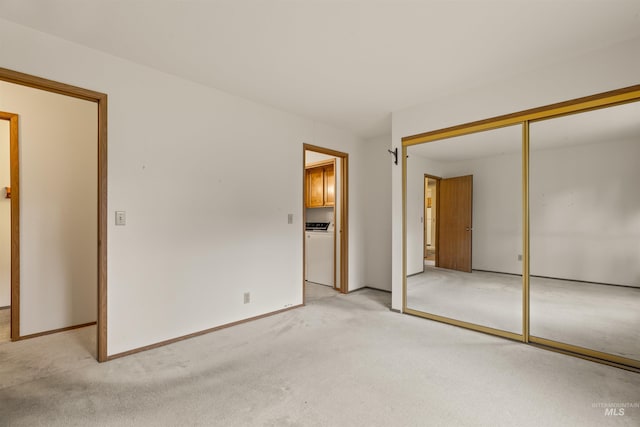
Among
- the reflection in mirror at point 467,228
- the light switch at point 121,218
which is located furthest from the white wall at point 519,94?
the light switch at point 121,218

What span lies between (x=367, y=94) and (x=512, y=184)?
5.71ft

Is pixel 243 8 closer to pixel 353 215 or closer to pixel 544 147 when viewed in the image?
pixel 544 147

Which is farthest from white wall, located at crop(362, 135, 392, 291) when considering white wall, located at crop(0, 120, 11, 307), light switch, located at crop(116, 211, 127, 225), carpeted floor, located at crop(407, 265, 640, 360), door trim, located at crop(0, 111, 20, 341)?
white wall, located at crop(0, 120, 11, 307)

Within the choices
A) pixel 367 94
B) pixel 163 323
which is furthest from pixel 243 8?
pixel 163 323

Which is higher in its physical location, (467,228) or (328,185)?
(328,185)

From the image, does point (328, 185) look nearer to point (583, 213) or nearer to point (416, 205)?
point (416, 205)

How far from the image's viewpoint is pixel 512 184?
117 inches

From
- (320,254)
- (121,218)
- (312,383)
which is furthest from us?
(320,254)

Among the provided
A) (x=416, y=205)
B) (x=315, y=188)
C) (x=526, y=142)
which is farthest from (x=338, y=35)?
(x=315, y=188)

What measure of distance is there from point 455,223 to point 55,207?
439cm

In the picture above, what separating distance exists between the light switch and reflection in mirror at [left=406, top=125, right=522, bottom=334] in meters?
2.94

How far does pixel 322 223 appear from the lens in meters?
5.47

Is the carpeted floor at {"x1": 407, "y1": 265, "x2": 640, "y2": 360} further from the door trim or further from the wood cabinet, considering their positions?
the door trim

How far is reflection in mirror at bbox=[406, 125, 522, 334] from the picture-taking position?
9.78 ft
